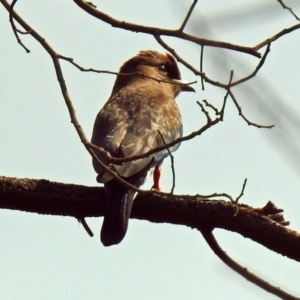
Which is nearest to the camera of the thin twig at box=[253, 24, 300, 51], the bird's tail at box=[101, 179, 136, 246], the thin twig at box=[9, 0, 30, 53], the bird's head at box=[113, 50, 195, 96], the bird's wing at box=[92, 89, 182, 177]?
the thin twig at box=[253, 24, 300, 51]

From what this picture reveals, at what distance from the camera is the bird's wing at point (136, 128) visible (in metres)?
5.36

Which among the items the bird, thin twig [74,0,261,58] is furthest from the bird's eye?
thin twig [74,0,261,58]

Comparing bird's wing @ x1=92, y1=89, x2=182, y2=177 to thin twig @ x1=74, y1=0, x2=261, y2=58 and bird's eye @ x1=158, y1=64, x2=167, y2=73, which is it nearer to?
bird's eye @ x1=158, y1=64, x2=167, y2=73

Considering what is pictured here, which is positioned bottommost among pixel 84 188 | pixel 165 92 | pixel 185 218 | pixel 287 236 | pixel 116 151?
pixel 287 236

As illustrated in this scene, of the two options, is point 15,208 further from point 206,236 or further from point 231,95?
point 231,95

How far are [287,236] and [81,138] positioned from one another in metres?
1.25

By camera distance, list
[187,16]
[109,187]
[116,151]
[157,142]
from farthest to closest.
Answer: [157,142]
[116,151]
[109,187]
[187,16]

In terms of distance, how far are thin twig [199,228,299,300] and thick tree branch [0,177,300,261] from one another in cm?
8

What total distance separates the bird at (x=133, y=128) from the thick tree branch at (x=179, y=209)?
0.22 m

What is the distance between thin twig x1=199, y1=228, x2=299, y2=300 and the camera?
4.02 meters

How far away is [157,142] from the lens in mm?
5742

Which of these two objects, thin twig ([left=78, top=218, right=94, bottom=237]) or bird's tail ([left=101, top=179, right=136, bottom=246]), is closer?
thin twig ([left=78, top=218, right=94, bottom=237])

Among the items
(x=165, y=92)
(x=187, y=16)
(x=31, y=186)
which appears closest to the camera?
Answer: (x=187, y=16)

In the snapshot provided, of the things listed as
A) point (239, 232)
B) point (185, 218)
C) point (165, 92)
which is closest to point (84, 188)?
point (185, 218)
